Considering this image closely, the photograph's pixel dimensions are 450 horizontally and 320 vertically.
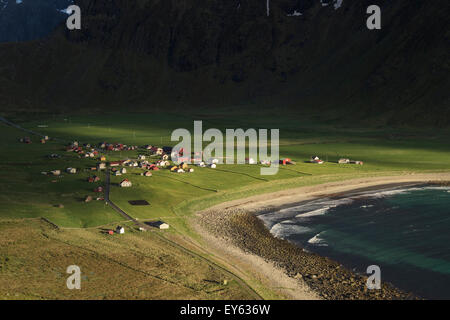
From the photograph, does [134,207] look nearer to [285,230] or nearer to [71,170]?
[285,230]

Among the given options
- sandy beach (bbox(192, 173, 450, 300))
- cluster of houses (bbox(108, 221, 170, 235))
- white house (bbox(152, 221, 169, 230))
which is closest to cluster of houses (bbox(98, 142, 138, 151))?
sandy beach (bbox(192, 173, 450, 300))

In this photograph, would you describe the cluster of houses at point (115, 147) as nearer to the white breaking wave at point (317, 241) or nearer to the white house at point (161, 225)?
the white house at point (161, 225)

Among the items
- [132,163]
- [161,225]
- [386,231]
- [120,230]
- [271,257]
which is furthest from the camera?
[132,163]

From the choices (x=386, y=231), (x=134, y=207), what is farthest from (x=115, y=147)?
(x=386, y=231)

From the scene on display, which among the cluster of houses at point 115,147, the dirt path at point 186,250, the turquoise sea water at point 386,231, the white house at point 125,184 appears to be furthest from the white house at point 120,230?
the cluster of houses at point 115,147

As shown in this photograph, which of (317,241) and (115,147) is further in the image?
(115,147)

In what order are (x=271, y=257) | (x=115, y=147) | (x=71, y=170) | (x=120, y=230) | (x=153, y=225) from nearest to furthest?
(x=271, y=257), (x=120, y=230), (x=153, y=225), (x=71, y=170), (x=115, y=147)

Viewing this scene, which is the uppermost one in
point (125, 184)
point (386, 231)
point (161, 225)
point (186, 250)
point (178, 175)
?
point (125, 184)
